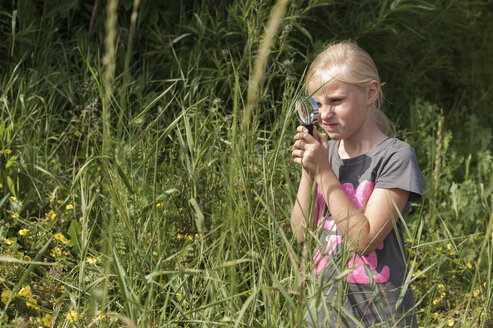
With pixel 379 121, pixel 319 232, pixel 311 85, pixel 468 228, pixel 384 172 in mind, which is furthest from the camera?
pixel 468 228

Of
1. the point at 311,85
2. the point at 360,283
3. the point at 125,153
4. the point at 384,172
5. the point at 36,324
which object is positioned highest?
the point at 311,85

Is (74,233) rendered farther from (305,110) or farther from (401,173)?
(401,173)

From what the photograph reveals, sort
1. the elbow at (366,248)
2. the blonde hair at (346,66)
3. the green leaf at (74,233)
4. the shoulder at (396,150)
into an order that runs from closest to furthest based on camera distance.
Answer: the elbow at (366,248) < the shoulder at (396,150) < the blonde hair at (346,66) < the green leaf at (74,233)

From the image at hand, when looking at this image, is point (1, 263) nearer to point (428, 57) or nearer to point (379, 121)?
point (379, 121)

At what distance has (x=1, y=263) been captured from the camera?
196 cm

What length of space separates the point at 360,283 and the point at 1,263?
3.76ft

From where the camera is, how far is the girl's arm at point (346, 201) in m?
1.67

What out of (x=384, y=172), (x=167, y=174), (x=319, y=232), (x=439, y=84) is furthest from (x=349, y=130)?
(x=439, y=84)

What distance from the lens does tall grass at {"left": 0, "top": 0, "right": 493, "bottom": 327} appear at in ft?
5.23

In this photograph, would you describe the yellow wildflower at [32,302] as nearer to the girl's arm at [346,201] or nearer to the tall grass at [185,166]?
the tall grass at [185,166]

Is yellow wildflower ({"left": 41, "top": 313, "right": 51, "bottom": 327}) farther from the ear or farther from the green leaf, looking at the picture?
the ear

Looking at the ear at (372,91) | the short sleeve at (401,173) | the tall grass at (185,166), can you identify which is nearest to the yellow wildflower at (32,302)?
the tall grass at (185,166)

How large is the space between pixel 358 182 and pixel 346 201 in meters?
0.17

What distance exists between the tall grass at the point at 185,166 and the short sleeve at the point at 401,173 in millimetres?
142
